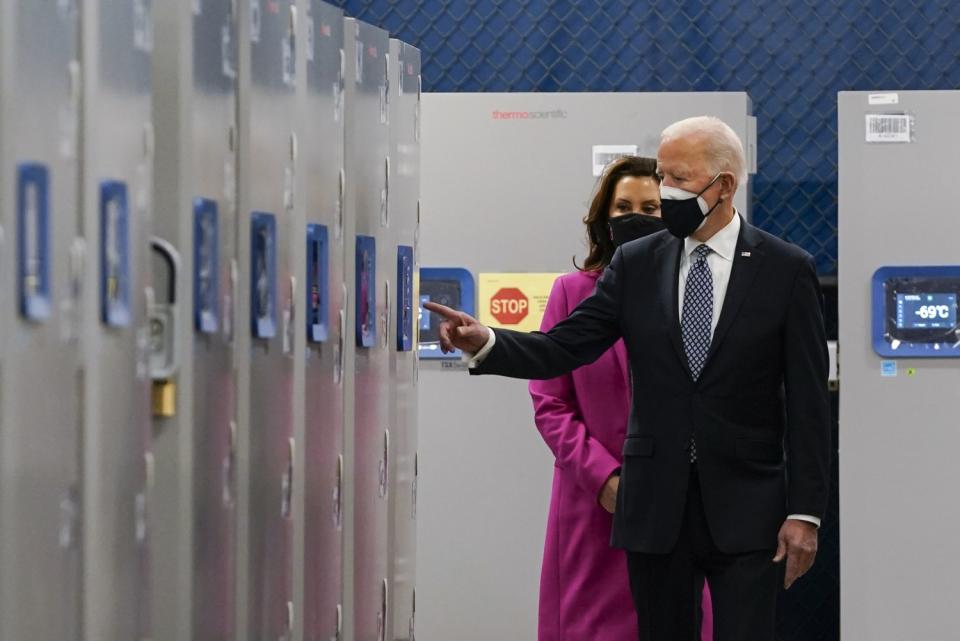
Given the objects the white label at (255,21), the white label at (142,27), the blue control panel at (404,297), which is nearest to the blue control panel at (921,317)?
the blue control panel at (404,297)

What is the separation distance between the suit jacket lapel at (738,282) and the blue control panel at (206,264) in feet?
3.80

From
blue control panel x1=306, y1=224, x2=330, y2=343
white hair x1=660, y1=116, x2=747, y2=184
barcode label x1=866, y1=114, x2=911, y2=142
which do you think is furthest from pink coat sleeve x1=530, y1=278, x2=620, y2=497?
barcode label x1=866, y1=114, x2=911, y2=142

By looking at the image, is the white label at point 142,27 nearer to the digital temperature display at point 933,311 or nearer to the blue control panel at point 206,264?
the blue control panel at point 206,264

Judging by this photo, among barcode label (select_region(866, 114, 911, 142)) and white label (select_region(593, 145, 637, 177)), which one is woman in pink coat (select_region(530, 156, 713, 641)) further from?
barcode label (select_region(866, 114, 911, 142))

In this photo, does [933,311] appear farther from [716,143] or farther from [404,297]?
[404,297]

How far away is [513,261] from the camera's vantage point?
4.76 metres

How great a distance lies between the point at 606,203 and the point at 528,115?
1.41 meters

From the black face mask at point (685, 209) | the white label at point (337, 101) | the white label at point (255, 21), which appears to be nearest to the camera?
the white label at point (255, 21)

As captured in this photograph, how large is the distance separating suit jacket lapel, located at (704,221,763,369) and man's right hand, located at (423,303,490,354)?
482 millimetres

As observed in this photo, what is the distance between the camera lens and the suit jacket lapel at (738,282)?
2994 millimetres

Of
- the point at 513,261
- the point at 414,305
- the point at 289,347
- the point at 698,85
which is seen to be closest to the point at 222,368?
the point at 289,347

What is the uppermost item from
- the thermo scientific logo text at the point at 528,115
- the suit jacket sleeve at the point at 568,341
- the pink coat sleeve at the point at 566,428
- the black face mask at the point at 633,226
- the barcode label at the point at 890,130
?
the thermo scientific logo text at the point at 528,115

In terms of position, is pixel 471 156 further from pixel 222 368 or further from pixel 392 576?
pixel 222 368

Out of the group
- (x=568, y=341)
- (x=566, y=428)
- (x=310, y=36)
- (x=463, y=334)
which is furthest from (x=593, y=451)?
(x=310, y=36)
